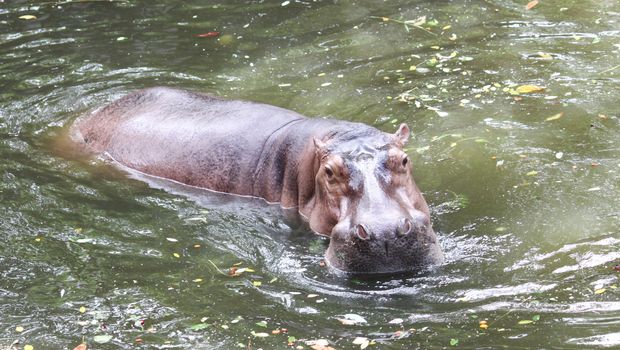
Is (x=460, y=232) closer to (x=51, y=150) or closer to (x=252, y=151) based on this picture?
(x=252, y=151)

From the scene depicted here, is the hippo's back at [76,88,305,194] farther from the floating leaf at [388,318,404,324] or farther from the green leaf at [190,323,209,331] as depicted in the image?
the floating leaf at [388,318,404,324]

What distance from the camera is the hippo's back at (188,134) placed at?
8.54m

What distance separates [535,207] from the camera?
7.51m

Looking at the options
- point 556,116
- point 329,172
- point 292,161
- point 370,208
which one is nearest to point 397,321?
point 370,208

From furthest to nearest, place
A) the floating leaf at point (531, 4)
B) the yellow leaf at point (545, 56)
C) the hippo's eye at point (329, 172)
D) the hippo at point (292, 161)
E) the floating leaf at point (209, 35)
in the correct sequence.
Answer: the floating leaf at point (209, 35)
the floating leaf at point (531, 4)
the yellow leaf at point (545, 56)
the hippo's eye at point (329, 172)
the hippo at point (292, 161)

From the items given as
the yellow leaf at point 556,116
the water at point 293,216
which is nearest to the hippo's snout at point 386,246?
the water at point 293,216

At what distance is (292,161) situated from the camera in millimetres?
8109

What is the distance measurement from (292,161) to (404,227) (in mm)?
1864

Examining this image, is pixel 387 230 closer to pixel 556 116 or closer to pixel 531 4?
pixel 556 116

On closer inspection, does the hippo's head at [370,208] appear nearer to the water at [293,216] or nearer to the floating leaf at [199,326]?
the water at [293,216]

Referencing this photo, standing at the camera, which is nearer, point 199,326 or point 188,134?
point 199,326

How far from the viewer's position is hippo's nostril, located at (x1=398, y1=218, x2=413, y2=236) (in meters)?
6.44

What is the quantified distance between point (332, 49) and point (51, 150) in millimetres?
3654

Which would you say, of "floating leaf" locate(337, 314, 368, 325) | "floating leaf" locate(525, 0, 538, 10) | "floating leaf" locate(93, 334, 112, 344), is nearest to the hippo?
"floating leaf" locate(337, 314, 368, 325)
